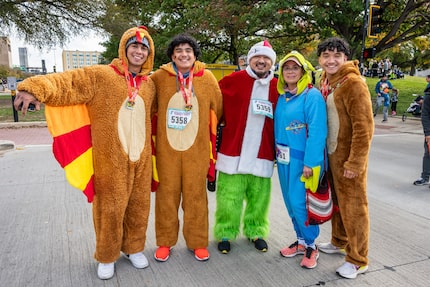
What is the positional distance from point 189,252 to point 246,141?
110 cm

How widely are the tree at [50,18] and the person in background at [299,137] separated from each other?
1547 centimetres

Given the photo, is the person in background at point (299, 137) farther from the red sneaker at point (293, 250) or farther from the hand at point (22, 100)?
the hand at point (22, 100)

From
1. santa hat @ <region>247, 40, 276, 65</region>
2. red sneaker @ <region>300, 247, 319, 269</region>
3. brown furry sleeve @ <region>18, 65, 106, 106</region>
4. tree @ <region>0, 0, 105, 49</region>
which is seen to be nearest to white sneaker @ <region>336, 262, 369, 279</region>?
red sneaker @ <region>300, 247, 319, 269</region>

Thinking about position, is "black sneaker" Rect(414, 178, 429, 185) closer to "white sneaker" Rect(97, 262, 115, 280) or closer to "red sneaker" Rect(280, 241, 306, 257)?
"red sneaker" Rect(280, 241, 306, 257)

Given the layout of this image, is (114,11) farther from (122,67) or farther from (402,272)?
(402,272)

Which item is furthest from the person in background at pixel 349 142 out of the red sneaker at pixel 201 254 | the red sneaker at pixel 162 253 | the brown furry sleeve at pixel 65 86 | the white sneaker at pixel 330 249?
the brown furry sleeve at pixel 65 86

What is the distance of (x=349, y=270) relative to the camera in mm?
2680

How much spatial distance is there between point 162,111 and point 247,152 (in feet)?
2.65

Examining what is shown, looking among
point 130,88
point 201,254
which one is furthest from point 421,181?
point 130,88

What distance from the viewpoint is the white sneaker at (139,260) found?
2.79m

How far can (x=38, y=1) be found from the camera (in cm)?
1528

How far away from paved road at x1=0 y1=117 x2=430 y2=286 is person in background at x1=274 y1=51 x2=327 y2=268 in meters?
0.33

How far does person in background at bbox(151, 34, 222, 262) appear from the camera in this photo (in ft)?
9.16

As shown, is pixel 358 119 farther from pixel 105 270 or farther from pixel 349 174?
pixel 105 270
